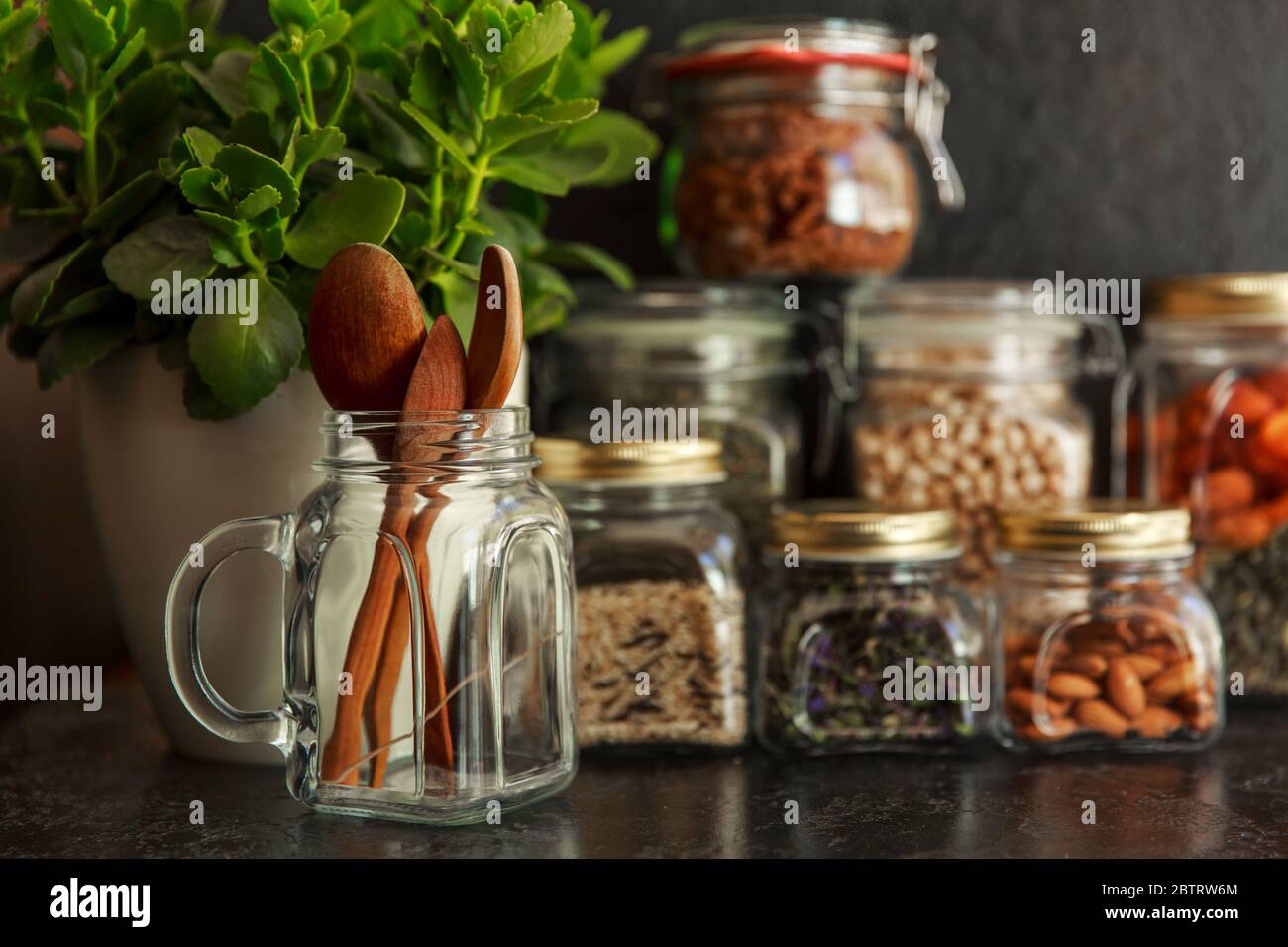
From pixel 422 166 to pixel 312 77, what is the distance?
0.07m

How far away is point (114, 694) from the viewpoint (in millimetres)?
969

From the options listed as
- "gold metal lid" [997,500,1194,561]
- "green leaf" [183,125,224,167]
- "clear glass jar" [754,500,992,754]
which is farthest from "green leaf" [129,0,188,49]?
"gold metal lid" [997,500,1194,561]

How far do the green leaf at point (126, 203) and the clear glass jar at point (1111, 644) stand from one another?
0.53m

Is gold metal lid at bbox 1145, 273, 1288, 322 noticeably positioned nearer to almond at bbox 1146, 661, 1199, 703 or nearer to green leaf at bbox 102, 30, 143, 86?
almond at bbox 1146, 661, 1199, 703

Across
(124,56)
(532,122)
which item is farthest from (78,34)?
(532,122)

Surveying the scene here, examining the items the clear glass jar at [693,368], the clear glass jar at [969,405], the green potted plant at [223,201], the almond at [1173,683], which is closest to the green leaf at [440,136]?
the green potted plant at [223,201]

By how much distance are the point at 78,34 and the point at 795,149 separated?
0.46 meters

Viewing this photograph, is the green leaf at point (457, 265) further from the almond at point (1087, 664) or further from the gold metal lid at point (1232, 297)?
the gold metal lid at point (1232, 297)

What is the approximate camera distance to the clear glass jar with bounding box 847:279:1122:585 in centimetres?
92

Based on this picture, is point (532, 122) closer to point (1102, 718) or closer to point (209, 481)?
point (209, 481)

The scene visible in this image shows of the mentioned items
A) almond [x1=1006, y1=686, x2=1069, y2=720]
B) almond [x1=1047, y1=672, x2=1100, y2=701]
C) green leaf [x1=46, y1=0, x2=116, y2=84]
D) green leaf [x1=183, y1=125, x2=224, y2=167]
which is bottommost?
almond [x1=1006, y1=686, x2=1069, y2=720]

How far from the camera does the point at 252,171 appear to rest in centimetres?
64

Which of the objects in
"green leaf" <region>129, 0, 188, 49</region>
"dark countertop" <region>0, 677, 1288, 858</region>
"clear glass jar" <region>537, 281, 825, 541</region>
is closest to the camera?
"dark countertop" <region>0, 677, 1288, 858</region>

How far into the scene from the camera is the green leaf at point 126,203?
0.69 metres
